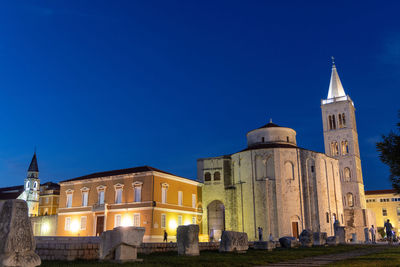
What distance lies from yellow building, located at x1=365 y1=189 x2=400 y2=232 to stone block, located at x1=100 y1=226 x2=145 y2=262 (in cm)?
7742

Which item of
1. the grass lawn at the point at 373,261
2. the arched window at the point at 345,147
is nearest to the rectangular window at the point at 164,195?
the grass lawn at the point at 373,261

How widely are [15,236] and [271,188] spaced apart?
39.1 meters

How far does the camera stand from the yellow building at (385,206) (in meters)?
77.2

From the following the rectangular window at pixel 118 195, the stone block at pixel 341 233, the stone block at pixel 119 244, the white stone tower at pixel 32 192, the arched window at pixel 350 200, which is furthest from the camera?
the white stone tower at pixel 32 192

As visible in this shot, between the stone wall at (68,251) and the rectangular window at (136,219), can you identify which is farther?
the rectangular window at (136,219)

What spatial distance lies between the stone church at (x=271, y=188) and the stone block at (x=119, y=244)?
29.5 metres

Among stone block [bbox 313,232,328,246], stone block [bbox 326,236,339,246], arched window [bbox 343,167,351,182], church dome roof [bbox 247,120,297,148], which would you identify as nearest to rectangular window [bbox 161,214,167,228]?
church dome roof [bbox 247,120,297,148]

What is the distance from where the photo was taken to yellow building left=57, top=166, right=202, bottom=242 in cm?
3888

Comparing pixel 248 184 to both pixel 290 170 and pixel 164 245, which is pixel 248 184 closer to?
pixel 290 170

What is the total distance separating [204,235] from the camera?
45281 mm

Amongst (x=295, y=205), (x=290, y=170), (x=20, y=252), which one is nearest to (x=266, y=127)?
(x=290, y=170)

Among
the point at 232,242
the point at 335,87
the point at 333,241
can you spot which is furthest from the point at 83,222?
the point at 335,87

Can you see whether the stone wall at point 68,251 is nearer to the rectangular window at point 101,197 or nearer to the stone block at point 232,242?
the stone block at point 232,242

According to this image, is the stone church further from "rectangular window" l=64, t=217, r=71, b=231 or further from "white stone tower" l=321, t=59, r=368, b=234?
"white stone tower" l=321, t=59, r=368, b=234
